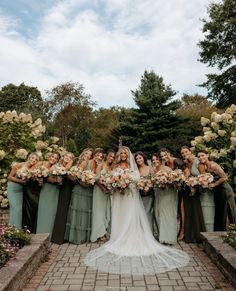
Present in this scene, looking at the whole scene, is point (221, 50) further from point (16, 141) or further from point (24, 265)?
point (24, 265)

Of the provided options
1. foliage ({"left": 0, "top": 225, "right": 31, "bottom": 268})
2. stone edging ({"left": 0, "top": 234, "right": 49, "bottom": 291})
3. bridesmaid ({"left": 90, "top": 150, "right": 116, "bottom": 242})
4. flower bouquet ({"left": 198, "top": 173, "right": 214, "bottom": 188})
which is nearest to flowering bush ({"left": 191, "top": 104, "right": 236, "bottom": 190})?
flower bouquet ({"left": 198, "top": 173, "right": 214, "bottom": 188})

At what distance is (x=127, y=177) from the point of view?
7816 millimetres

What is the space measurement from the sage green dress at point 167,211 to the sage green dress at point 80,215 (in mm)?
1353

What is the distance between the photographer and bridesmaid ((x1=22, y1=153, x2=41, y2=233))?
28.3ft

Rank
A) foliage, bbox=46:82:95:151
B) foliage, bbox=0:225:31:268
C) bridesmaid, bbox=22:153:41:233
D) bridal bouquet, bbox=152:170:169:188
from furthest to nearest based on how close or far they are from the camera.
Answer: foliage, bbox=46:82:95:151, bridesmaid, bbox=22:153:41:233, bridal bouquet, bbox=152:170:169:188, foliage, bbox=0:225:31:268

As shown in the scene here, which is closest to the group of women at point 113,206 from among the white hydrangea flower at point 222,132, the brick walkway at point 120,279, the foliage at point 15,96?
the brick walkway at point 120,279

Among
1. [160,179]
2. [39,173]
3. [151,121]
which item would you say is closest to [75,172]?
[39,173]

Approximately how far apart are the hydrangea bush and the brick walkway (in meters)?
4.15

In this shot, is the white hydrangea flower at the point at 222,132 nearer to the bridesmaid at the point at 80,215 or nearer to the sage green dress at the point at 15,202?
the bridesmaid at the point at 80,215

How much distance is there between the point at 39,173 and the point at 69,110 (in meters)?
36.0

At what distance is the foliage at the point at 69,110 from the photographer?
142 feet

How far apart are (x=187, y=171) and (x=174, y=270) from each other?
2586mm

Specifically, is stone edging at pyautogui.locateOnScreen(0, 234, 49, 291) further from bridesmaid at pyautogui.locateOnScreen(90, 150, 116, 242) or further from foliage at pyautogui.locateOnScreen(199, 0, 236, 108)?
Result: foliage at pyautogui.locateOnScreen(199, 0, 236, 108)

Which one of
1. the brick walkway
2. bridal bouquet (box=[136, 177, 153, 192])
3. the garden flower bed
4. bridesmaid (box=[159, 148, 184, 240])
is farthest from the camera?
bridesmaid (box=[159, 148, 184, 240])
